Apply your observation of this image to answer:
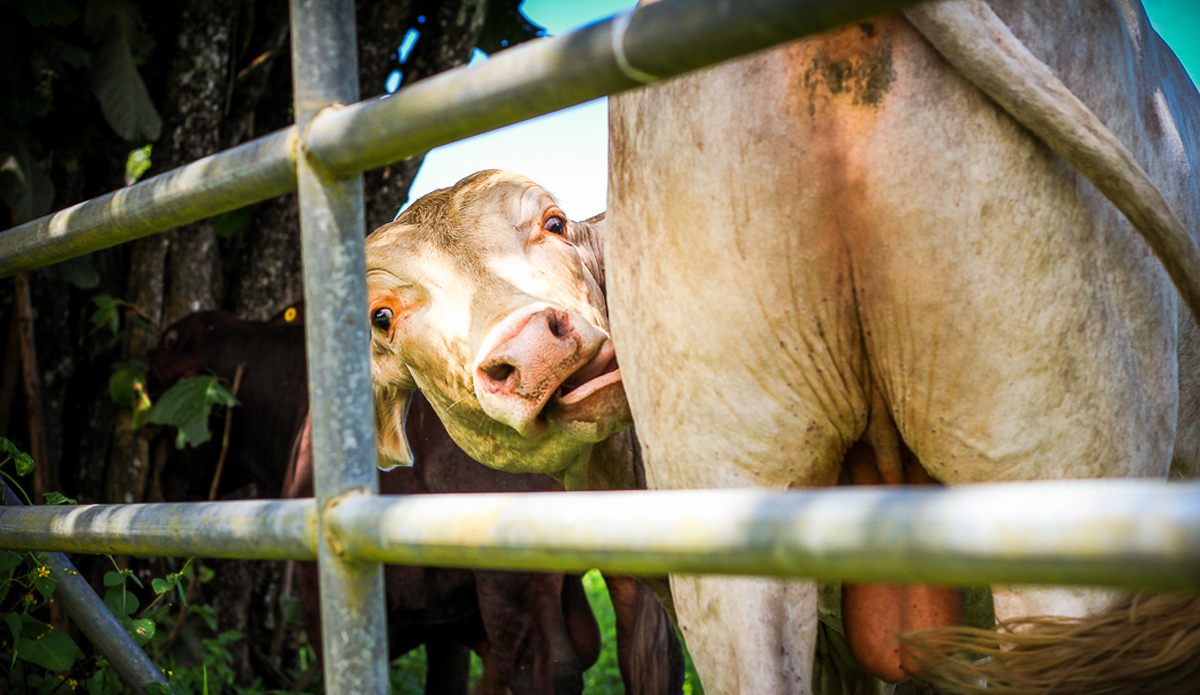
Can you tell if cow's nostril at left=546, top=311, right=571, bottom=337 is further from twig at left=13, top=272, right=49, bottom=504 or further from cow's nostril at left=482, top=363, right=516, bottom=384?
twig at left=13, top=272, right=49, bottom=504

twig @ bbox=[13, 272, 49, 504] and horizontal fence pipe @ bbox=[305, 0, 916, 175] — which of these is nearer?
horizontal fence pipe @ bbox=[305, 0, 916, 175]

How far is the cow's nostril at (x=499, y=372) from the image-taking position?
1.74m

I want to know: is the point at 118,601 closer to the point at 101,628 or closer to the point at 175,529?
the point at 101,628

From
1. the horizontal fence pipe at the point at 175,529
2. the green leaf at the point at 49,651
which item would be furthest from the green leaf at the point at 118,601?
→ the horizontal fence pipe at the point at 175,529

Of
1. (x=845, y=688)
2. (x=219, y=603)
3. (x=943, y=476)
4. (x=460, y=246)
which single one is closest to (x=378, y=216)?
(x=219, y=603)

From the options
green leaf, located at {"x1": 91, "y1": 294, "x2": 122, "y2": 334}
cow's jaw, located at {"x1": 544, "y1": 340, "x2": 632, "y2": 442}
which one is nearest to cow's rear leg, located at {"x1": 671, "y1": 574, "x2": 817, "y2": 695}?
cow's jaw, located at {"x1": 544, "y1": 340, "x2": 632, "y2": 442}

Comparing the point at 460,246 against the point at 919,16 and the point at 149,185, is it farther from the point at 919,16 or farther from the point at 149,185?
the point at 919,16

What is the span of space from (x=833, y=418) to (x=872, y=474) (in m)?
0.20

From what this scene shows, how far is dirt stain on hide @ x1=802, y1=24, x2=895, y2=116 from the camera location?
1189mm

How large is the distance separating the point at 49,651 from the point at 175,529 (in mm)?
925

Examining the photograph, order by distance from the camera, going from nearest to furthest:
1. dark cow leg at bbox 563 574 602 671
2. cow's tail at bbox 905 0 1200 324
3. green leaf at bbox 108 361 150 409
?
cow's tail at bbox 905 0 1200 324 < dark cow leg at bbox 563 574 602 671 < green leaf at bbox 108 361 150 409

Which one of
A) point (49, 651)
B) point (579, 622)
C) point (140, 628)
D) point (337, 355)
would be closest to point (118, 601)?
point (140, 628)

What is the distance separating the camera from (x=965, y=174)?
1.17m

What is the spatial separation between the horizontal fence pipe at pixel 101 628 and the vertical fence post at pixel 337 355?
93 cm
